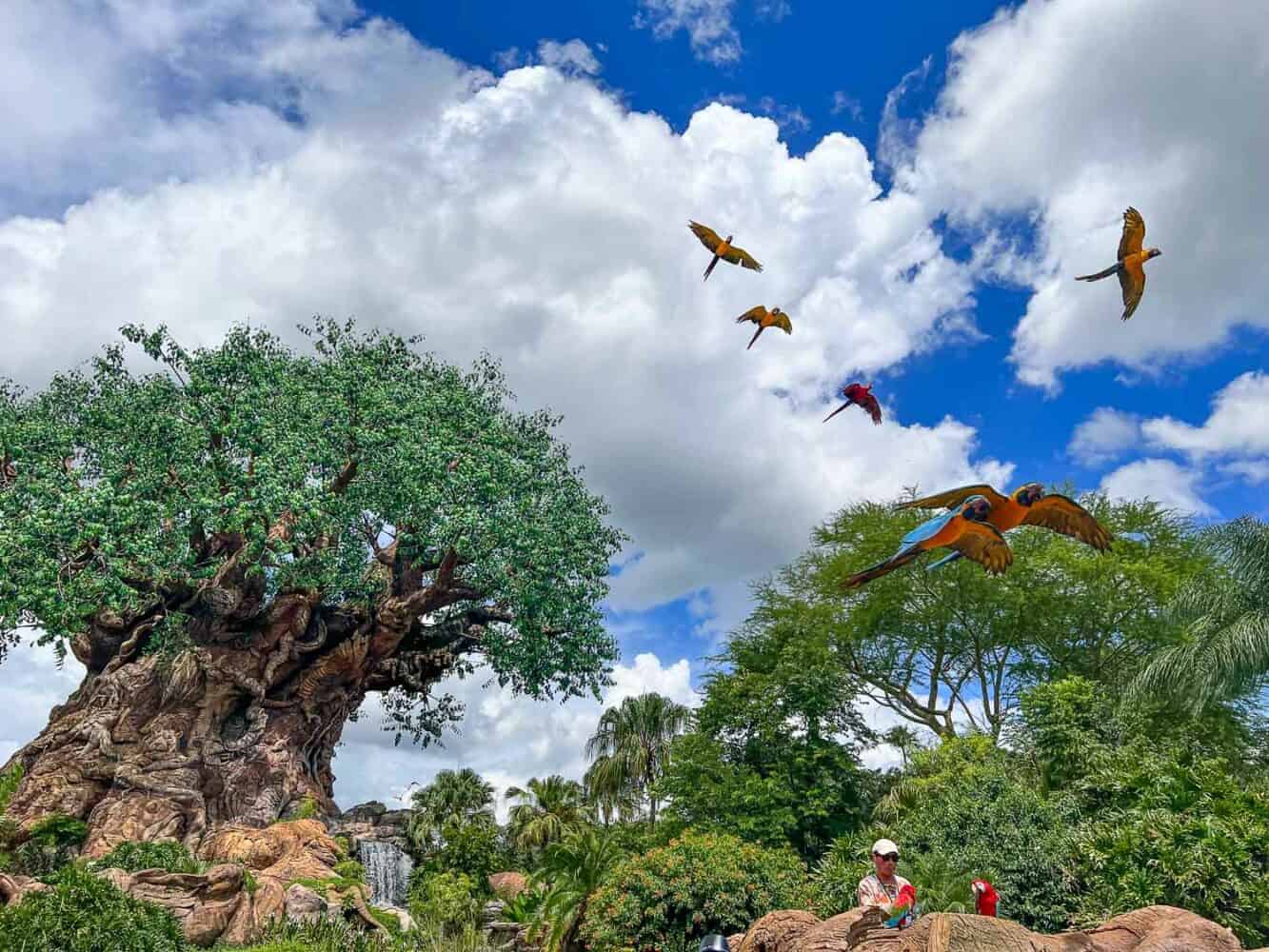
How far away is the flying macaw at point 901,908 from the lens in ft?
21.6

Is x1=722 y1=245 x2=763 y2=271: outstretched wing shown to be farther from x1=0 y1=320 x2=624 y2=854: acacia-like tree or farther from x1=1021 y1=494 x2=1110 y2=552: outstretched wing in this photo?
x1=0 y1=320 x2=624 y2=854: acacia-like tree

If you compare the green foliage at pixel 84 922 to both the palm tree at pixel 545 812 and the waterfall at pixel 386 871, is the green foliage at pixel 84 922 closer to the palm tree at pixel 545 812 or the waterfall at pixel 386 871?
the waterfall at pixel 386 871

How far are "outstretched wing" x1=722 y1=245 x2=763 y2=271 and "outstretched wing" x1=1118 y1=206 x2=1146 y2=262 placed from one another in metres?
3.56

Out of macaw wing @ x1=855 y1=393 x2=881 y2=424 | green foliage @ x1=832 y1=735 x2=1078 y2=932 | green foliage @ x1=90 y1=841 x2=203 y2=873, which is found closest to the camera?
macaw wing @ x1=855 y1=393 x2=881 y2=424

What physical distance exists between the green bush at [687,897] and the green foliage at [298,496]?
27.4 ft

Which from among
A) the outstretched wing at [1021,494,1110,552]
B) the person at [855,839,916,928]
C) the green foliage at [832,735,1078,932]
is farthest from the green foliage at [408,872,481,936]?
the outstretched wing at [1021,494,1110,552]

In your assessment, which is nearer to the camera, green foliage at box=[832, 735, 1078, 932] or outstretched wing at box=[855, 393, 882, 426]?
outstretched wing at box=[855, 393, 882, 426]

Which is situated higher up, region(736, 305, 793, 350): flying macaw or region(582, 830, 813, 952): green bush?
region(736, 305, 793, 350): flying macaw

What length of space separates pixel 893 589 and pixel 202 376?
1845 cm

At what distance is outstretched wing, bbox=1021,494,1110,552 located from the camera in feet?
24.4

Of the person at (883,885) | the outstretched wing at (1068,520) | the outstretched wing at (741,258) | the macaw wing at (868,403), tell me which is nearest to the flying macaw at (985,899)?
the person at (883,885)

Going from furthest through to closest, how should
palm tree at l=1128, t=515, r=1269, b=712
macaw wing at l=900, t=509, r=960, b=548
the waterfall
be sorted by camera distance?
the waterfall → palm tree at l=1128, t=515, r=1269, b=712 → macaw wing at l=900, t=509, r=960, b=548

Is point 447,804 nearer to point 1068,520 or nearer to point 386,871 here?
point 386,871

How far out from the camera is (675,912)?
13.0m
